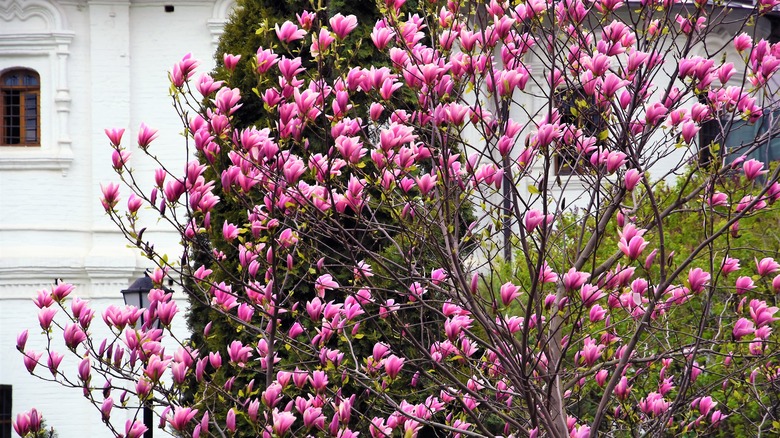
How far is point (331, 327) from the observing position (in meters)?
4.87

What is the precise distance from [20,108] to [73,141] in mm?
1378

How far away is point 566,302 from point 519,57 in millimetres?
1179

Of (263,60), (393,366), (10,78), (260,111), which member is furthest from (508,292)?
(10,78)

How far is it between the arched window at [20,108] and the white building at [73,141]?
0.03 meters

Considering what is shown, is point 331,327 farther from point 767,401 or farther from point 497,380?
point 767,401

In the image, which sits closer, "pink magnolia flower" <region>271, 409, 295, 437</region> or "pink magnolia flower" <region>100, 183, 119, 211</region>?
"pink magnolia flower" <region>271, 409, 295, 437</region>

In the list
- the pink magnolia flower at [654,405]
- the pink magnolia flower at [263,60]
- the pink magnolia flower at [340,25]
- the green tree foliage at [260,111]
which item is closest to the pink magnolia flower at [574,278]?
the pink magnolia flower at [654,405]

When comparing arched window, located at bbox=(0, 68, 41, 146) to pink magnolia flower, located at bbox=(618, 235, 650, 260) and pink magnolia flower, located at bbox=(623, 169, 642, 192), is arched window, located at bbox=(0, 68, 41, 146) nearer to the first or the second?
pink magnolia flower, located at bbox=(623, 169, 642, 192)

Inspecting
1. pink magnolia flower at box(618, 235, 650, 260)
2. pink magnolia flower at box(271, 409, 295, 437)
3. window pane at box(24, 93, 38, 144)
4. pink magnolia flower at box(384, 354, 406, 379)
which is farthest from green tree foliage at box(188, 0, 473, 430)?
window pane at box(24, 93, 38, 144)

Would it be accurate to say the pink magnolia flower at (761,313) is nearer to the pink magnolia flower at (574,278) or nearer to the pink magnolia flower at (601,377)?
the pink magnolia flower at (601,377)

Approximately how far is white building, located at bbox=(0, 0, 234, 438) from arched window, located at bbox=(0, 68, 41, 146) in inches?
1.1

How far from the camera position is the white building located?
19625mm

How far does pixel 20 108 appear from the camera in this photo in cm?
2050

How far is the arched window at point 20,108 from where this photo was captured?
20.4 metres
